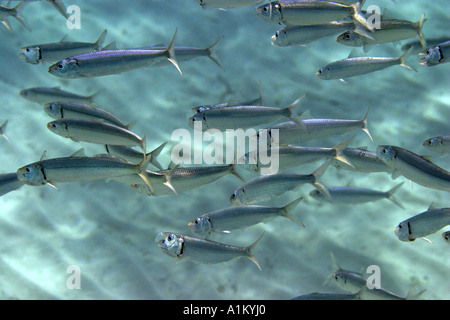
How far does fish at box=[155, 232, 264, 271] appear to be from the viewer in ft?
8.71

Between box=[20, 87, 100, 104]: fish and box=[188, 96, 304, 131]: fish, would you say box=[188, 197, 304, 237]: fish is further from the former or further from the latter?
box=[20, 87, 100, 104]: fish

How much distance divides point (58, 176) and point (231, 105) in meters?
1.50

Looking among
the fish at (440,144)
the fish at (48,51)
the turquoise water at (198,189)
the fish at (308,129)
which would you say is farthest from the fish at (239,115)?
the fish at (48,51)

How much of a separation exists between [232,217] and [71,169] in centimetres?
128

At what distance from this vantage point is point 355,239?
3.90 metres

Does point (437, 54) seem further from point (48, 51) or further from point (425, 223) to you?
point (48, 51)

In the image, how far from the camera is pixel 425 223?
2.62 m

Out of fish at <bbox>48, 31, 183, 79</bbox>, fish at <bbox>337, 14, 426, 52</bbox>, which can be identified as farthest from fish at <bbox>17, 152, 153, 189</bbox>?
fish at <bbox>337, 14, 426, 52</bbox>

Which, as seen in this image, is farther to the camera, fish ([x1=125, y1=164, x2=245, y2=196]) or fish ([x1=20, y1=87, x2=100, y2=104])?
fish ([x1=20, y1=87, x2=100, y2=104])

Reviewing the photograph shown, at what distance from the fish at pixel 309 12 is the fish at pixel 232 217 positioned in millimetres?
1518

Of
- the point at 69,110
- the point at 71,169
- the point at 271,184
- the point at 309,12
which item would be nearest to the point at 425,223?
the point at 271,184

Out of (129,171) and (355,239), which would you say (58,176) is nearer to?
(129,171)

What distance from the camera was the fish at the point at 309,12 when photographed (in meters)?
2.82

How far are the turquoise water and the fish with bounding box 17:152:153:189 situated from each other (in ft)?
4.22
